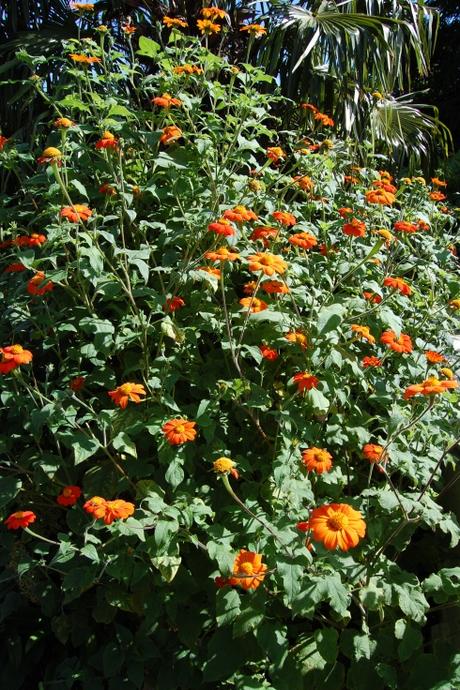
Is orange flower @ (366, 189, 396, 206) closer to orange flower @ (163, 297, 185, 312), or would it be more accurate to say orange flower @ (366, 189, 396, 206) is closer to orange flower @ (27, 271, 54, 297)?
orange flower @ (163, 297, 185, 312)

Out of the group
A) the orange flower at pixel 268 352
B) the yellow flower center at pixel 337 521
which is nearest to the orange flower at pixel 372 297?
the orange flower at pixel 268 352

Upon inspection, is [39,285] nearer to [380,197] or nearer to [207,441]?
[207,441]

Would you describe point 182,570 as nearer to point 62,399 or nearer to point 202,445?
point 202,445

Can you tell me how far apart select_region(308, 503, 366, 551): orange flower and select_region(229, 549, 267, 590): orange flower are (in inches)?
8.0

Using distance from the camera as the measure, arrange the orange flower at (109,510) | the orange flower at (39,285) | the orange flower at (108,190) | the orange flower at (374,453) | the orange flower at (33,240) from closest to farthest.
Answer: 1. the orange flower at (109,510)
2. the orange flower at (374,453)
3. the orange flower at (39,285)
4. the orange flower at (33,240)
5. the orange flower at (108,190)

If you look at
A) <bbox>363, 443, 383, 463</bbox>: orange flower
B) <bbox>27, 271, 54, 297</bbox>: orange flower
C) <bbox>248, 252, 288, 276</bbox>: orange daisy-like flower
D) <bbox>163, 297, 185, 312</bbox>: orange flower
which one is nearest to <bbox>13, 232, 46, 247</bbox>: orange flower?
<bbox>27, 271, 54, 297</bbox>: orange flower

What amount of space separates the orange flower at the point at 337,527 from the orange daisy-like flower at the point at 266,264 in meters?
0.57

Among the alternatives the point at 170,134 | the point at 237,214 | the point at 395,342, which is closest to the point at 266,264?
the point at 237,214

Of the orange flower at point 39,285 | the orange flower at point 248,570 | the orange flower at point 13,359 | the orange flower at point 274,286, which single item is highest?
the orange flower at point 39,285

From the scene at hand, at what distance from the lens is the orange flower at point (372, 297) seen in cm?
194

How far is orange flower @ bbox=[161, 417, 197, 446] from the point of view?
1436 mm

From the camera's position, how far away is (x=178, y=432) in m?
1.46

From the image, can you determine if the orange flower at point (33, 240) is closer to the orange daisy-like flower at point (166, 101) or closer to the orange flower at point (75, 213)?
the orange flower at point (75, 213)

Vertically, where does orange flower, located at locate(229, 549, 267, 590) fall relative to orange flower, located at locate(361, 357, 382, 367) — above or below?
below
